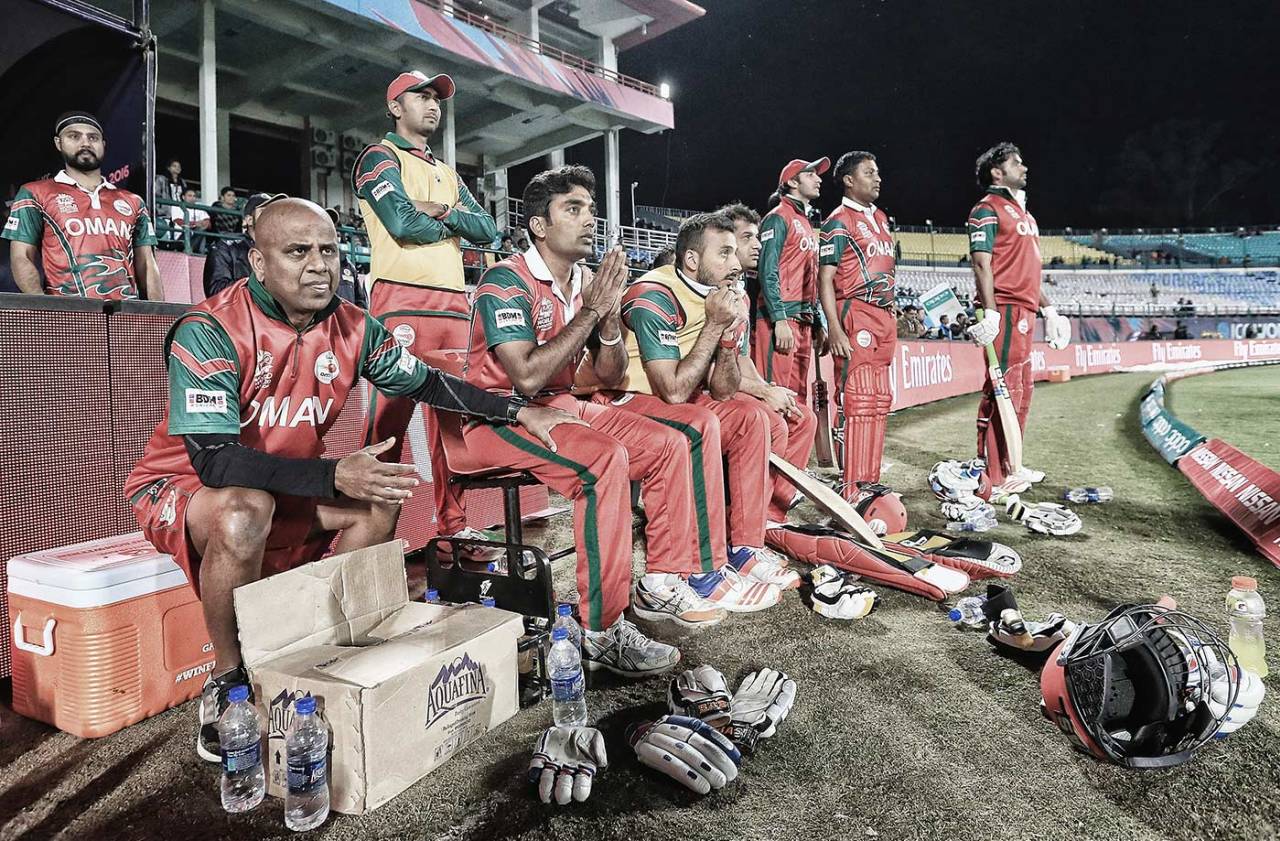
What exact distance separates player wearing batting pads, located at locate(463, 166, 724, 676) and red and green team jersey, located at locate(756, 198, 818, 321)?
249 centimetres

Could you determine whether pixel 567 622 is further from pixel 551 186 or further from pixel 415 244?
pixel 415 244

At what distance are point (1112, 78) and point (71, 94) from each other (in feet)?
225

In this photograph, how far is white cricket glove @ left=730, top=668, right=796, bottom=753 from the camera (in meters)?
1.77

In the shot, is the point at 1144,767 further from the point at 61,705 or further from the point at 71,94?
the point at 71,94

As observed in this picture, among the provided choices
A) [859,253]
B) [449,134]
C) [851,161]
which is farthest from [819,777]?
[449,134]

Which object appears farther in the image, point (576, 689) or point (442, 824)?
point (576, 689)

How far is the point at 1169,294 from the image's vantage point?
1615 inches

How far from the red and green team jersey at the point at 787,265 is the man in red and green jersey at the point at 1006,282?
1.22 m

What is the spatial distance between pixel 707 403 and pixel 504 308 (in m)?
1.28

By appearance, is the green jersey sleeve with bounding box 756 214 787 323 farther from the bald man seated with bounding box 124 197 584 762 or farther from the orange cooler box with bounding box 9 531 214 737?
the orange cooler box with bounding box 9 531 214 737

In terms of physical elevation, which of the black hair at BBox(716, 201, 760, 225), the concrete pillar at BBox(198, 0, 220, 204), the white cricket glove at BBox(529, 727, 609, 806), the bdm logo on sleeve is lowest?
the white cricket glove at BBox(529, 727, 609, 806)

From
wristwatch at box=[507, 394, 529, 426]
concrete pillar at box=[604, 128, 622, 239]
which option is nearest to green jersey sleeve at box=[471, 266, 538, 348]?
wristwatch at box=[507, 394, 529, 426]

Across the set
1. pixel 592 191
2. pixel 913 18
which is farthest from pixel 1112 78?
pixel 592 191

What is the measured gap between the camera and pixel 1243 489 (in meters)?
4.00
